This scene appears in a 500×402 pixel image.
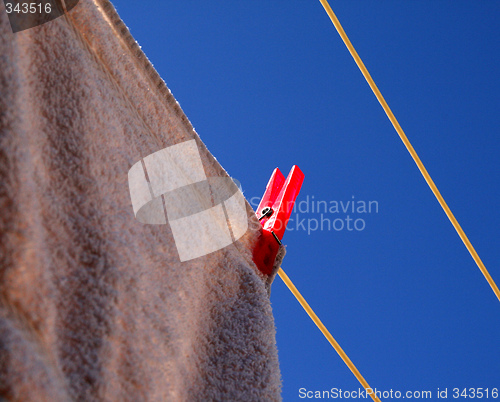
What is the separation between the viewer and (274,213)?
1.66 ft

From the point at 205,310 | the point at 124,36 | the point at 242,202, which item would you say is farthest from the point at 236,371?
the point at 124,36

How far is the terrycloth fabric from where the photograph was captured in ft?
0.77

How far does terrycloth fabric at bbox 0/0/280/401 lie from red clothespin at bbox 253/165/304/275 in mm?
75

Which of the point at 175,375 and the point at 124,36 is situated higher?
the point at 124,36

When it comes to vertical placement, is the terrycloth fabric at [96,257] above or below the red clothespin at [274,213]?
below

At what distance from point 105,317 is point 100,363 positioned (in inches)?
0.9

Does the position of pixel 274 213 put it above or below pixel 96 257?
above

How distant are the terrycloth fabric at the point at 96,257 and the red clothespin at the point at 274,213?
75mm

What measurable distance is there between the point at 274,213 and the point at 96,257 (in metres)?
0.27

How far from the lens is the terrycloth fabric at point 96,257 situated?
0.77 ft

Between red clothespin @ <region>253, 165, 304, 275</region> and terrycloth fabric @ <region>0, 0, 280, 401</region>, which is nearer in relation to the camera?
terrycloth fabric @ <region>0, 0, 280, 401</region>

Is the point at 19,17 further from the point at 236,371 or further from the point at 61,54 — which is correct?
the point at 236,371

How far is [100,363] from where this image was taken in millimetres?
246

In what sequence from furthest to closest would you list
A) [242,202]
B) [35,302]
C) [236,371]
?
[242,202] → [236,371] → [35,302]
